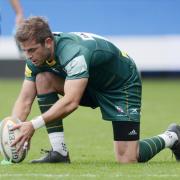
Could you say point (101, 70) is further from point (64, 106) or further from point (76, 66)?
point (64, 106)

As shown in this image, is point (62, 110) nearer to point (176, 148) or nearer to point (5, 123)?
point (5, 123)

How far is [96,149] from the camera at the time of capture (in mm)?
9688

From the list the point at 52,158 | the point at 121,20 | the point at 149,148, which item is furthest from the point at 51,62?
the point at 121,20

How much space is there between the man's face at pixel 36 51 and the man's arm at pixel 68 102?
0.35 metres

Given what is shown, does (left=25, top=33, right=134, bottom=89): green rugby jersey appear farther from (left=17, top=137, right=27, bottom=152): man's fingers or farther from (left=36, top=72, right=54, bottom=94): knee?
(left=17, top=137, right=27, bottom=152): man's fingers

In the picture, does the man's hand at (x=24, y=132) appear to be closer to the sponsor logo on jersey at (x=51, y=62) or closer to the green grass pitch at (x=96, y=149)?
the green grass pitch at (x=96, y=149)

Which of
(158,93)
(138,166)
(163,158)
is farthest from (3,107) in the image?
(138,166)

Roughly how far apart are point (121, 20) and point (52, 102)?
1312 cm

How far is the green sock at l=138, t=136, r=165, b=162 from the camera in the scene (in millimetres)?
8219

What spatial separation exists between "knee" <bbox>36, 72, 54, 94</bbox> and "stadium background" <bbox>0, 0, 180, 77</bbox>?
12350mm

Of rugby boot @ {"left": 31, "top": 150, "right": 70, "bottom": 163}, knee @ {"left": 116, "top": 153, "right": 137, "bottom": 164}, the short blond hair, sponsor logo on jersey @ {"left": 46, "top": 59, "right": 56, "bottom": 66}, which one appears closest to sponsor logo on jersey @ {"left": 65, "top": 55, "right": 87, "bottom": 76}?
sponsor logo on jersey @ {"left": 46, "top": 59, "right": 56, "bottom": 66}

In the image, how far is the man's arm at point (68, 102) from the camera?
741 centimetres

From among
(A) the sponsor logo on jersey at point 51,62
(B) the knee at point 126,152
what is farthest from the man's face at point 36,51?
(B) the knee at point 126,152

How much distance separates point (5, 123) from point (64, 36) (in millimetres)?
937
